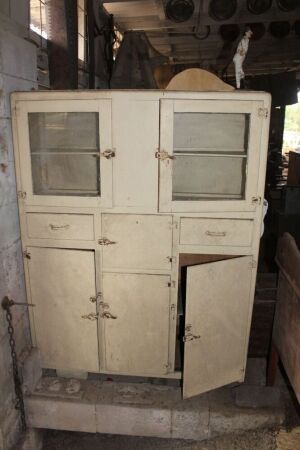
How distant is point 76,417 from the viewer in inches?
104

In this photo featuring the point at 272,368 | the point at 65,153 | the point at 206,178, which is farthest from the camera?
the point at 272,368

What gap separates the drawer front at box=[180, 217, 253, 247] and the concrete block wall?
1.15m

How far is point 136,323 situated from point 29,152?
1.41 m

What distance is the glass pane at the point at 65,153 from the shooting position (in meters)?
2.44

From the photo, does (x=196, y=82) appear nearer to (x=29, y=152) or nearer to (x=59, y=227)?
(x=29, y=152)

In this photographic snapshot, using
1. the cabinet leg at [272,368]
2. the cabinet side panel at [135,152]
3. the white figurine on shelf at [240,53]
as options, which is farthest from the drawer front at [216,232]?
the cabinet leg at [272,368]

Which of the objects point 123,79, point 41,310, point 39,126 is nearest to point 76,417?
point 41,310

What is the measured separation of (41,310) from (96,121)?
56.1 inches

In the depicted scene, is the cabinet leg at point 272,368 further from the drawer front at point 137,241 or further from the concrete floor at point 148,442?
the drawer front at point 137,241

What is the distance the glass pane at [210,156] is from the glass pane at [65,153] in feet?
1.88

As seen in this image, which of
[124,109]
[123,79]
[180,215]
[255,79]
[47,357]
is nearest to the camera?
[124,109]

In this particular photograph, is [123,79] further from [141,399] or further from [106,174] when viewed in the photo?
[141,399]

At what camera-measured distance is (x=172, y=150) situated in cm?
229

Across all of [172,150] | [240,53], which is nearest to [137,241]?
[172,150]
